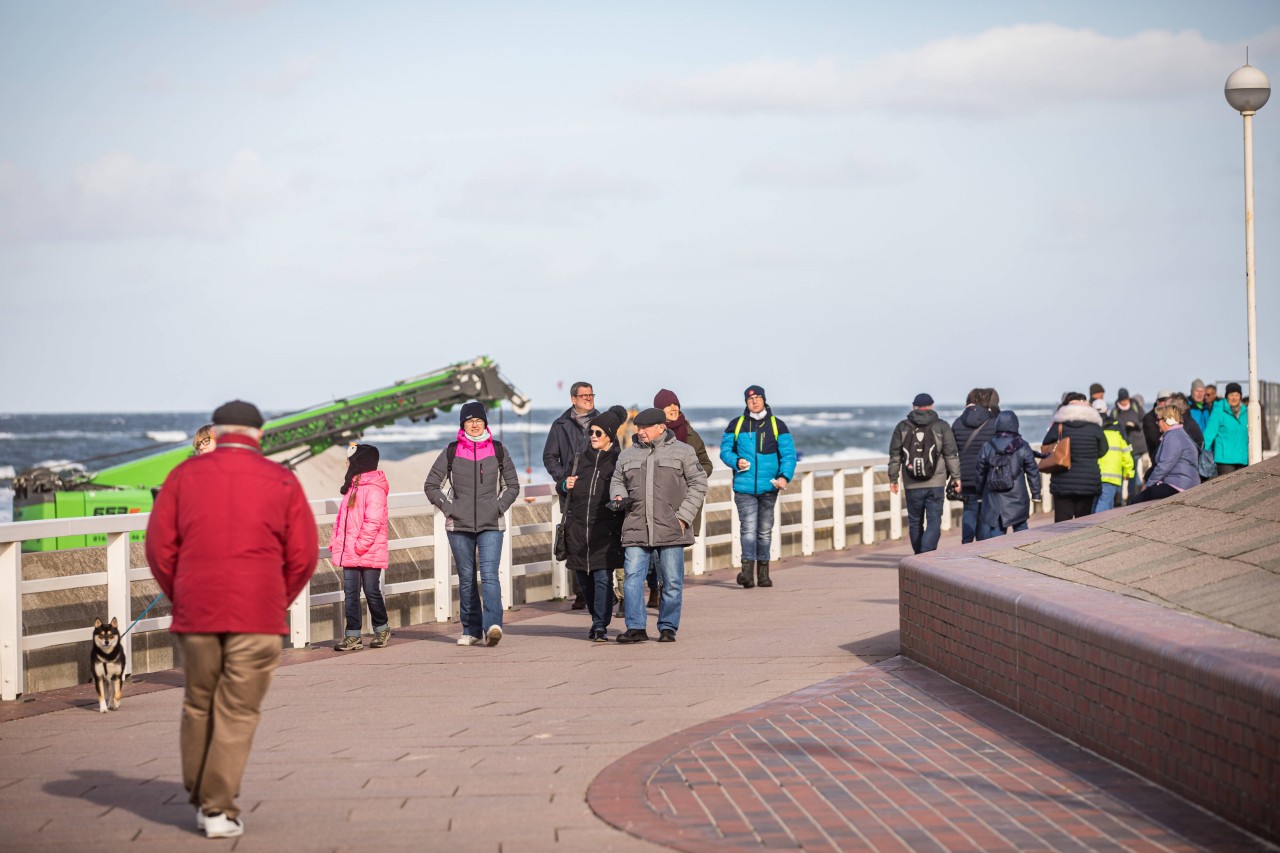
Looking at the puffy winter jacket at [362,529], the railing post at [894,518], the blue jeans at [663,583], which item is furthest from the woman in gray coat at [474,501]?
the railing post at [894,518]

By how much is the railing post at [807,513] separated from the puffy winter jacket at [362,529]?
8595mm

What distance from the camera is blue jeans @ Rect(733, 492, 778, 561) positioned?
14898 millimetres

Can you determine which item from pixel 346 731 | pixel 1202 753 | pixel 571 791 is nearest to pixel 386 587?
pixel 346 731

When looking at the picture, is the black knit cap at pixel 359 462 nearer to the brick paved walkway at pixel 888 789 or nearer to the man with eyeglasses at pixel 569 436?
the man with eyeglasses at pixel 569 436

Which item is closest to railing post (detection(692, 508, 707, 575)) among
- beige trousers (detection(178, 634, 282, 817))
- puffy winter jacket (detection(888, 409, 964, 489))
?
puffy winter jacket (detection(888, 409, 964, 489))

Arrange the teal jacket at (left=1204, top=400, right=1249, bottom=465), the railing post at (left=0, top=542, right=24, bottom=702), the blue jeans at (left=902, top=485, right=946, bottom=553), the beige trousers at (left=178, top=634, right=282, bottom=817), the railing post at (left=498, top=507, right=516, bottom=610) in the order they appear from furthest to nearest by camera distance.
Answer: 1. the teal jacket at (left=1204, top=400, right=1249, bottom=465)
2. the blue jeans at (left=902, top=485, right=946, bottom=553)
3. the railing post at (left=498, top=507, right=516, bottom=610)
4. the railing post at (left=0, top=542, right=24, bottom=702)
5. the beige trousers at (left=178, top=634, right=282, bottom=817)

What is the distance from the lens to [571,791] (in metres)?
6.52

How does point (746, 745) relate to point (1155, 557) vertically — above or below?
below

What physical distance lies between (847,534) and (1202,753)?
1500cm

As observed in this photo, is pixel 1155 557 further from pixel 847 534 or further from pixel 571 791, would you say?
→ pixel 847 534

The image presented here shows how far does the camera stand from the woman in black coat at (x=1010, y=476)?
48.2 feet

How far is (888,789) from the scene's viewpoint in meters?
6.39

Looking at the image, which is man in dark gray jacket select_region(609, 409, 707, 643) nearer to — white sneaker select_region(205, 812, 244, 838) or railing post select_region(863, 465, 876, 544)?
white sneaker select_region(205, 812, 244, 838)

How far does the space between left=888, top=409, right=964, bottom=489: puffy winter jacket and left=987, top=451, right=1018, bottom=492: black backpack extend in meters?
0.35
